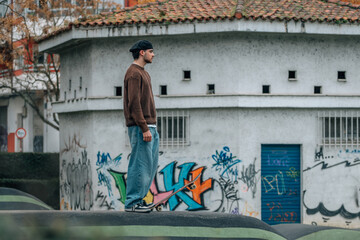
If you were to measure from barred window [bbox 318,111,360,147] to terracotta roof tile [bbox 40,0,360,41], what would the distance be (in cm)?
240

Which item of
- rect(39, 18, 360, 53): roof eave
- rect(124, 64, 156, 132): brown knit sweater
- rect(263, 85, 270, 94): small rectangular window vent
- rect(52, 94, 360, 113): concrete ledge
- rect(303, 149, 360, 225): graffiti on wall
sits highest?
rect(39, 18, 360, 53): roof eave

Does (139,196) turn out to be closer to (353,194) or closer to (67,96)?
(353,194)

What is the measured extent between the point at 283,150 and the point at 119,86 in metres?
4.63

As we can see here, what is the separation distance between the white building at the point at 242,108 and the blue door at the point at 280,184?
26mm

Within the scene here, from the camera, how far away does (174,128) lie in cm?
1775

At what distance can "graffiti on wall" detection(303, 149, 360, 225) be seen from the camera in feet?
57.3

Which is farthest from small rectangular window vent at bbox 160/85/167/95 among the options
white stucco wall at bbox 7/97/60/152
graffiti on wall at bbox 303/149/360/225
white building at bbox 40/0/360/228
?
white stucco wall at bbox 7/97/60/152

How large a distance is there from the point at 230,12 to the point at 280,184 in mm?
4527

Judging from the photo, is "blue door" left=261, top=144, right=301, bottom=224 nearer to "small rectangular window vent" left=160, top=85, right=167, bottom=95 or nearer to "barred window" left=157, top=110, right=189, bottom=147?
"barred window" left=157, top=110, right=189, bottom=147

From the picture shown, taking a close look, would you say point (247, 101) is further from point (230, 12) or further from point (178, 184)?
point (178, 184)

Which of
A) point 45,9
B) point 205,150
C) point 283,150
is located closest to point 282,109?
point 283,150

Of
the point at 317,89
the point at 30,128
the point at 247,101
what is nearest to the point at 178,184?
the point at 247,101

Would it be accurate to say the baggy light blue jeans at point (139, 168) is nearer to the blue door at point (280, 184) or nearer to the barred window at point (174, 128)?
the barred window at point (174, 128)

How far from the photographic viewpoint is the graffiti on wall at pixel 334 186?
17453mm
